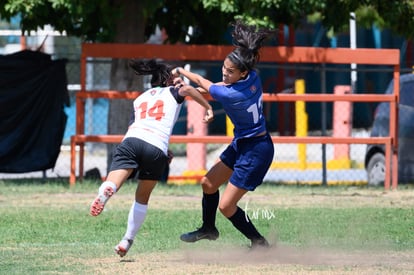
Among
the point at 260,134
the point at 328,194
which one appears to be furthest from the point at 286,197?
the point at 260,134

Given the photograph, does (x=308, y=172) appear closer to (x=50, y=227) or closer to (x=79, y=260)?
(x=50, y=227)

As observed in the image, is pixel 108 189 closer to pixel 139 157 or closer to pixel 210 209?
pixel 139 157

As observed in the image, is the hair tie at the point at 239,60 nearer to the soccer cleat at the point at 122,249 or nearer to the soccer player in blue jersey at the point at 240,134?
the soccer player in blue jersey at the point at 240,134

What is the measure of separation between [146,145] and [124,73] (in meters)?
9.09

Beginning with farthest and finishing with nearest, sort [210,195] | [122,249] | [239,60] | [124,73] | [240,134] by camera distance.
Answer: [124,73] → [210,195] → [240,134] → [239,60] → [122,249]

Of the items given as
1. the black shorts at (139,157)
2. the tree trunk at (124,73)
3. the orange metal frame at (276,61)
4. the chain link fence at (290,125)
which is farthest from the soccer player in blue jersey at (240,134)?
the chain link fence at (290,125)

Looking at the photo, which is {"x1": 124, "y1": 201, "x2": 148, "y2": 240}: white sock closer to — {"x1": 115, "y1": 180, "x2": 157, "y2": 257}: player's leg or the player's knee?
{"x1": 115, "y1": 180, "x2": 157, "y2": 257}: player's leg

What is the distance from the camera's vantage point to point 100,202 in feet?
29.0

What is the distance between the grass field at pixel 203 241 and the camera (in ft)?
29.2

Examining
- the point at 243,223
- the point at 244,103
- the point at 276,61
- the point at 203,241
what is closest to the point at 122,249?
the point at 243,223

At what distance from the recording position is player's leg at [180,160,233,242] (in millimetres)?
9719

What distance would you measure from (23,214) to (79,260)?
3.99 meters

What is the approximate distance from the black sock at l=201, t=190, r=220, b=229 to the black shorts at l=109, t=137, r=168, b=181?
31.6 inches

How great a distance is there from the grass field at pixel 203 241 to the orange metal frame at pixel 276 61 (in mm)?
718
